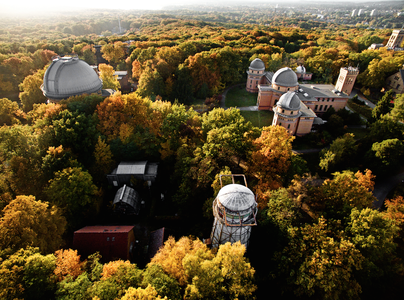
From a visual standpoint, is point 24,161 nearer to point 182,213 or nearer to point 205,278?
point 182,213

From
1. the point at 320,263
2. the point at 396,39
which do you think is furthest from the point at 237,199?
the point at 396,39

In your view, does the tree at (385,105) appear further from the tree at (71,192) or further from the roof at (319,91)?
the tree at (71,192)

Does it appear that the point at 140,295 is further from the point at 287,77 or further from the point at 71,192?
the point at 287,77

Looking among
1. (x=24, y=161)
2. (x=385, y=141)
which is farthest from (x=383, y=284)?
(x=24, y=161)

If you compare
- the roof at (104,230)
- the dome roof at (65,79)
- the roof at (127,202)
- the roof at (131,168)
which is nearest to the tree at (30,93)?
the dome roof at (65,79)

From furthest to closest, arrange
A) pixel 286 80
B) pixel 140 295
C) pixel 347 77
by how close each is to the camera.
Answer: pixel 347 77, pixel 286 80, pixel 140 295
